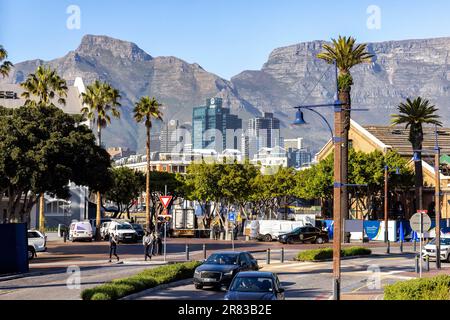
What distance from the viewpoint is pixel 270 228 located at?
7469 cm

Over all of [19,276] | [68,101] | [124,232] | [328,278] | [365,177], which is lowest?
[328,278]

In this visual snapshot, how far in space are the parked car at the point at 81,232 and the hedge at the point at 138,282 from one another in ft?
113

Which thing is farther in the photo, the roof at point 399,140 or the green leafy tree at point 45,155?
the roof at point 399,140

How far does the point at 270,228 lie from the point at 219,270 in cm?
4305

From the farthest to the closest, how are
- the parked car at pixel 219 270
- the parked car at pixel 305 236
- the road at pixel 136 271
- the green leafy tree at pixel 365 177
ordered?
the green leafy tree at pixel 365 177 → the parked car at pixel 305 236 → the parked car at pixel 219 270 → the road at pixel 136 271

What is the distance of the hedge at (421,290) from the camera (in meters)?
24.6

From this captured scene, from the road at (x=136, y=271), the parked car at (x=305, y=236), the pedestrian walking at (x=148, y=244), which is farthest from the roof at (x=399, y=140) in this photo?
the pedestrian walking at (x=148, y=244)

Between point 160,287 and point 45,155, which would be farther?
point 45,155

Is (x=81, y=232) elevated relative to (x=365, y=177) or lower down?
lower down

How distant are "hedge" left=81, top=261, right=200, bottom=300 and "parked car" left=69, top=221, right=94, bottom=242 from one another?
34360 mm

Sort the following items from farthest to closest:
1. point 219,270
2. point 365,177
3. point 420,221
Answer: point 365,177
point 420,221
point 219,270

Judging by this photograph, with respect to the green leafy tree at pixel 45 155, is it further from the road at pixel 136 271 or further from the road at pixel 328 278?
the road at pixel 328 278

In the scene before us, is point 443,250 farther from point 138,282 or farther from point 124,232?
point 124,232

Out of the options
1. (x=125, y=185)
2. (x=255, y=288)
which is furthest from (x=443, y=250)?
(x=125, y=185)
